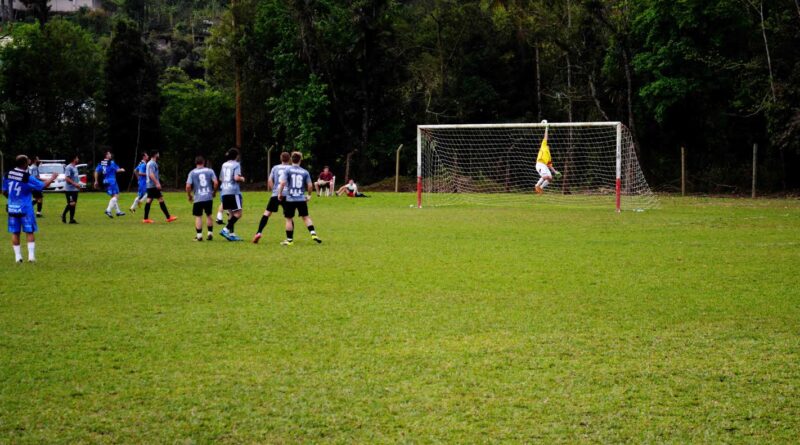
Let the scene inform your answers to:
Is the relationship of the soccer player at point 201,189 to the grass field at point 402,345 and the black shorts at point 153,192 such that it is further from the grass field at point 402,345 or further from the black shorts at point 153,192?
the black shorts at point 153,192

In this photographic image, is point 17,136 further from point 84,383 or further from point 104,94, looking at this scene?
point 84,383

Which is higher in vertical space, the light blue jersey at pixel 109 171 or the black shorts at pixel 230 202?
the light blue jersey at pixel 109 171

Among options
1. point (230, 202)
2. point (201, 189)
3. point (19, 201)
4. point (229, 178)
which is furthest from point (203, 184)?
point (19, 201)

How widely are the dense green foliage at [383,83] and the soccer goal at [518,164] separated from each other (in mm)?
3562

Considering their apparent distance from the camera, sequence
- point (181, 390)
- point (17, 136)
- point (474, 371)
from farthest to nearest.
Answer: point (17, 136), point (474, 371), point (181, 390)

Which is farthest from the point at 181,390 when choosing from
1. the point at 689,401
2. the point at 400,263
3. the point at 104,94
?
the point at 104,94

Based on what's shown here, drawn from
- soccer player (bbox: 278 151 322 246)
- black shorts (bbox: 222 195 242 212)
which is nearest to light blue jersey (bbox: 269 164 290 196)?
soccer player (bbox: 278 151 322 246)

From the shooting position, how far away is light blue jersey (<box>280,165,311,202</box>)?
16.9 meters

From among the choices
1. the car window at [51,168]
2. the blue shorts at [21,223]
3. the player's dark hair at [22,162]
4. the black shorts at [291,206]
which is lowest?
the blue shorts at [21,223]

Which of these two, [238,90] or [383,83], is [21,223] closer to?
[238,90]

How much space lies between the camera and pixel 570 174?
4381 centimetres

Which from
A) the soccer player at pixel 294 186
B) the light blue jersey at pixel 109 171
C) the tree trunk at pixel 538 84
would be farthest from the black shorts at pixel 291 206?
the tree trunk at pixel 538 84

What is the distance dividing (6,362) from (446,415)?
399cm

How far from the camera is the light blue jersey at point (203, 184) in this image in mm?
18359
